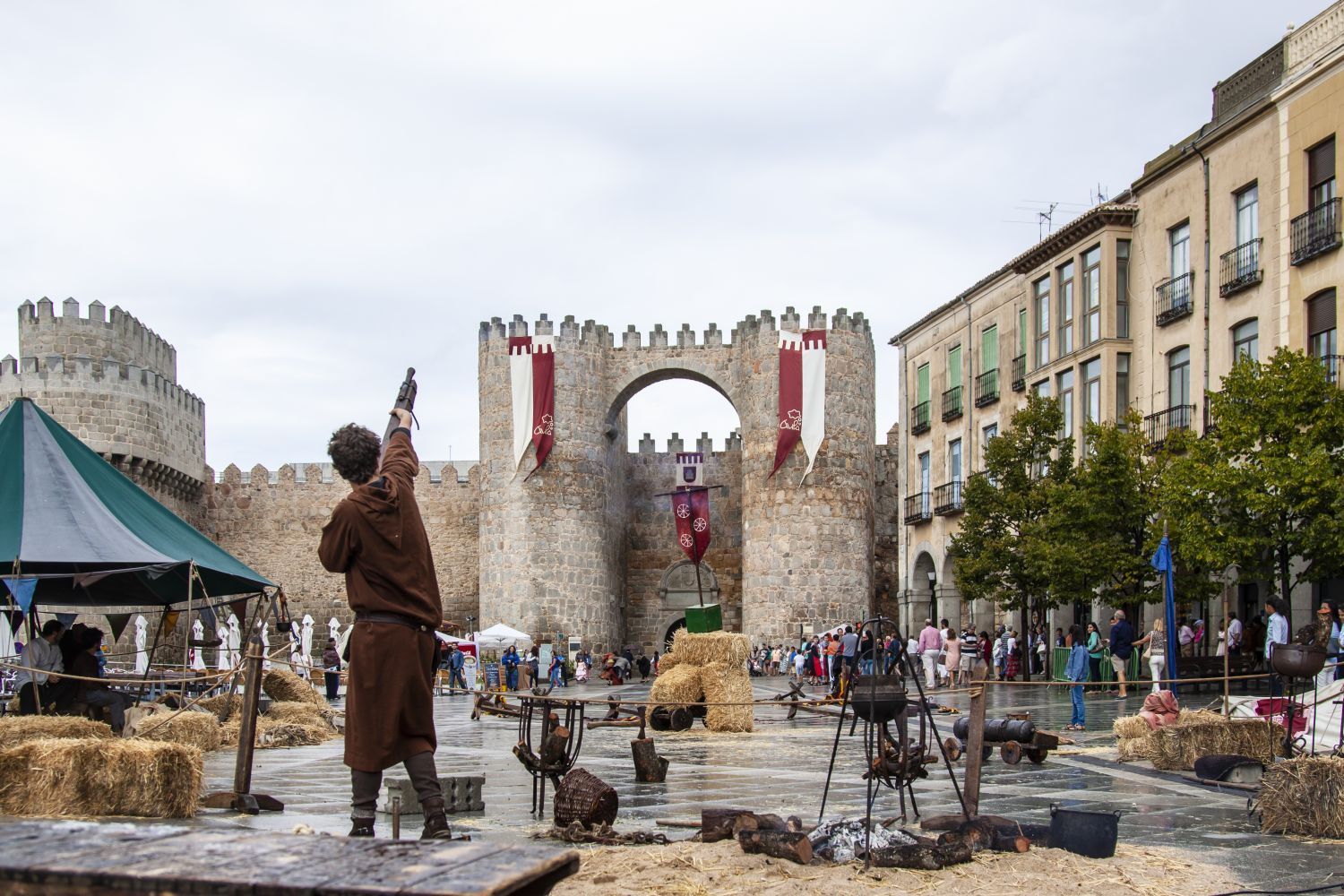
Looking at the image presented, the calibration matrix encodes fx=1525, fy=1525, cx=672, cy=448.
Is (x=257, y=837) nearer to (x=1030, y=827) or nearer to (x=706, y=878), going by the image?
(x=706, y=878)

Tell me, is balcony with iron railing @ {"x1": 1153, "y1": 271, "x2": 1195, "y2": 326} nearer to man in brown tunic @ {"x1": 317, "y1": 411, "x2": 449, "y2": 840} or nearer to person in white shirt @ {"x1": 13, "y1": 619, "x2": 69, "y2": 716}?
person in white shirt @ {"x1": 13, "y1": 619, "x2": 69, "y2": 716}

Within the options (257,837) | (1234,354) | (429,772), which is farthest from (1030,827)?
(1234,354)

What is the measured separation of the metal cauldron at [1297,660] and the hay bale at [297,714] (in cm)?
991

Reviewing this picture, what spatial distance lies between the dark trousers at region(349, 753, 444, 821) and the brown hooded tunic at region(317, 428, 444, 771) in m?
0.04

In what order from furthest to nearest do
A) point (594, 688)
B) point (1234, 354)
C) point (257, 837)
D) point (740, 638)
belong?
point (594, 688) < point (1234, 354) < point (740, 638) < point (257, 837)

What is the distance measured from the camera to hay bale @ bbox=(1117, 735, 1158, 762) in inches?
485

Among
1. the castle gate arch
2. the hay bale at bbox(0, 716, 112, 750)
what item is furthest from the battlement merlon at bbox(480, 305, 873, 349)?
the hay bale at bbox(0, 716, 112, 750)

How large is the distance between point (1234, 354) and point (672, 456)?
24.9 meters

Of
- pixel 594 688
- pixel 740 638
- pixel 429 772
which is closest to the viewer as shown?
pixel 429 772

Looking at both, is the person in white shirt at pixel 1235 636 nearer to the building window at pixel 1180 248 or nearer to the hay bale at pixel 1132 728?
the building window at pixel 1180 248

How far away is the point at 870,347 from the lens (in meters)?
44.9

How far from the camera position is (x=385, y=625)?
6.13m

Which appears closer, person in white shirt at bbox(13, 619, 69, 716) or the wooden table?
the wooden table

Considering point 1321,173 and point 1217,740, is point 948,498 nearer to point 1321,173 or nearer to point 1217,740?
point 1321,173
